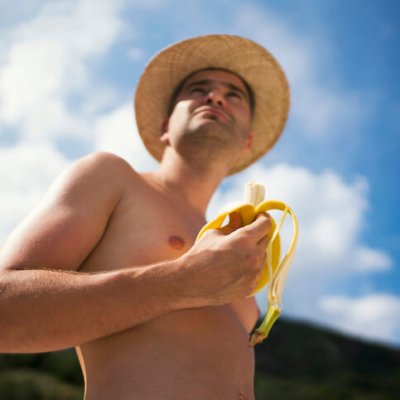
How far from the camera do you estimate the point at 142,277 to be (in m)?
1.68

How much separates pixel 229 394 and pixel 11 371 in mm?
7660

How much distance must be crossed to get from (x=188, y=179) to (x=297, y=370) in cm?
876

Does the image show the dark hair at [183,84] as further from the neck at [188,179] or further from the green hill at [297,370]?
the green hill at [297,370]

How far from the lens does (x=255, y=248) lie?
1.65 meters

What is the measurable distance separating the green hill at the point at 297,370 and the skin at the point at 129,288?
640 centimetres

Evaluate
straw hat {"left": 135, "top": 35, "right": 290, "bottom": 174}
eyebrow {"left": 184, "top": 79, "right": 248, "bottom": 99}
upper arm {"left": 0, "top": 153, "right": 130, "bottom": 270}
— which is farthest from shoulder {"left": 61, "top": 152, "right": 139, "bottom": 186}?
straw hat {"left": 135, "top": 35, "right": 290, "bottom": 174}

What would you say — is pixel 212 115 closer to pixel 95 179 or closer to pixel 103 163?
pixel 103 163

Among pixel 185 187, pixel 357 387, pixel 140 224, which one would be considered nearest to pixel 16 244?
pixel 140 224

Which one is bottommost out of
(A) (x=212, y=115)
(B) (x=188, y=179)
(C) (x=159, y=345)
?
(C) (x=159, y=345)

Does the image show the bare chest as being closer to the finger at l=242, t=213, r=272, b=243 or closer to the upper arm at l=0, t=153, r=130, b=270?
the upper arm at l=0, t=153, r=130, b=270

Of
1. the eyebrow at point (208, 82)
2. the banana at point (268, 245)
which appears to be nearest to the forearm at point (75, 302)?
the banana at point (268, 245)

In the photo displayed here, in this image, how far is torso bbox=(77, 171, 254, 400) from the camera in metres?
1.80

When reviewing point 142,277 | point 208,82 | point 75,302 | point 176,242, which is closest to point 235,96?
point 208,82

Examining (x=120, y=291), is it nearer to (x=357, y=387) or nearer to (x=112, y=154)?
(x=112, y=154)
